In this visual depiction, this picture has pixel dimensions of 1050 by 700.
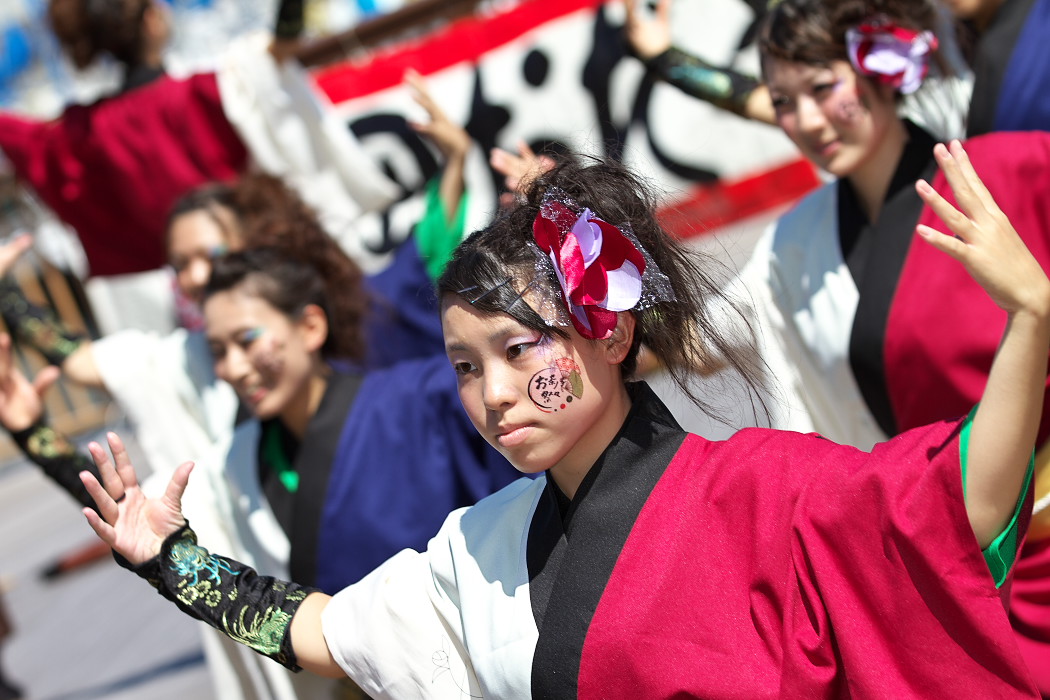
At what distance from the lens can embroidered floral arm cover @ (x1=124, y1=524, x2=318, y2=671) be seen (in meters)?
1.24

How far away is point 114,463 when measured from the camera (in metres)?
1.33

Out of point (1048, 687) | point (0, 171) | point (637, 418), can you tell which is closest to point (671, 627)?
point (637, 418)

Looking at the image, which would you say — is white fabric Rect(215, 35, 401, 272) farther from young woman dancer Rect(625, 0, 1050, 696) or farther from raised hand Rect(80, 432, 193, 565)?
raised hand Rect(80, 432, 193, 565)

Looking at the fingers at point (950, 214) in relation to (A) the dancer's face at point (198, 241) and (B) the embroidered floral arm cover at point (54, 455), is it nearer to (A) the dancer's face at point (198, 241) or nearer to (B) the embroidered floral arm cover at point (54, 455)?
(B) the embroidered floral arm cover at point (54, 455)

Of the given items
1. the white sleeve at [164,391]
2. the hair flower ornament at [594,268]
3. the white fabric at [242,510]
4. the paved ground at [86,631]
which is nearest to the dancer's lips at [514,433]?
the hair flower ornament at [594,268]

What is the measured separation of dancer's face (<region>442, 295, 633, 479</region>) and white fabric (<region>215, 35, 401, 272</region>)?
1.68 metres

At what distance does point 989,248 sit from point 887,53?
0.76 meters

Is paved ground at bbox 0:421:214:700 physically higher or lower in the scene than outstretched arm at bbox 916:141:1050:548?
lower

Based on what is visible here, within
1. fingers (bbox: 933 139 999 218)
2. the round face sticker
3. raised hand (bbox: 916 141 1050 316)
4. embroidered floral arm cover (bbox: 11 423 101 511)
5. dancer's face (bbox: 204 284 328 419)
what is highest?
fingers (bbox: 933 139 999 218)

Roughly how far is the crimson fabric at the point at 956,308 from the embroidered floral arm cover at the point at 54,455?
1.45 meters

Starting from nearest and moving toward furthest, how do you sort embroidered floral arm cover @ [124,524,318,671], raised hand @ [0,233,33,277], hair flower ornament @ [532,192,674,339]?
hair flower ornament @ [532,192,674,339] → embroidered floral arm cover @ [124,524,318,671] → raised hand @ [0,233,33,277]

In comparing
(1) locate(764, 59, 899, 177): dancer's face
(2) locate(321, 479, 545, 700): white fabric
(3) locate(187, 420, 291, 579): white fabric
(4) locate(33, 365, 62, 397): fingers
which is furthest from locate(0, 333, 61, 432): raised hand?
(1) locate(764, 59, 899, 177): dancer's face

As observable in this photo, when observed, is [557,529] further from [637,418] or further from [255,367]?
[255,367]

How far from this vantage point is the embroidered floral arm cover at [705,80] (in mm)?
2039
